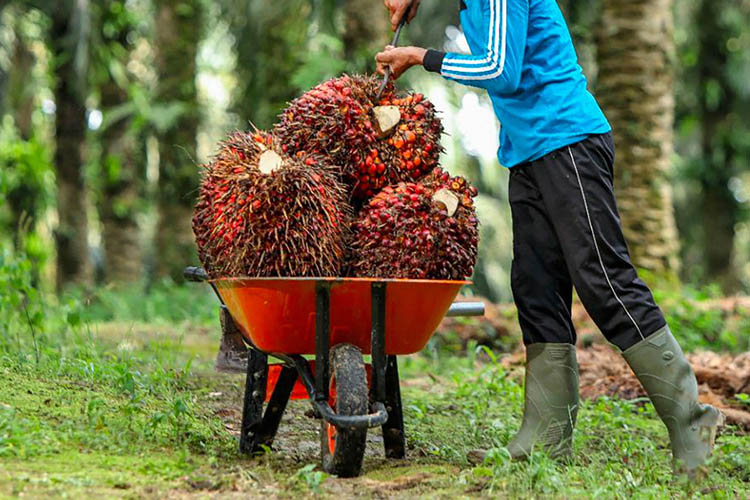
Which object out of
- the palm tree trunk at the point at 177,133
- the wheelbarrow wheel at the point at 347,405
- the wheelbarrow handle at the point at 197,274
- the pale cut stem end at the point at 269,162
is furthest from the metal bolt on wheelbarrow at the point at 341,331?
the palm tree trunk at the point at 177,133

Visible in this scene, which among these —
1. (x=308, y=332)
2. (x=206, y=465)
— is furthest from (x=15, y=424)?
(x=308, y=332)

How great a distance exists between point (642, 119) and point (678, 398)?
5.60m

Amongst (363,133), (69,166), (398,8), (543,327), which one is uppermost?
(398,8)

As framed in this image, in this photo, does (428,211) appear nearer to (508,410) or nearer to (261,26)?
(508,410)

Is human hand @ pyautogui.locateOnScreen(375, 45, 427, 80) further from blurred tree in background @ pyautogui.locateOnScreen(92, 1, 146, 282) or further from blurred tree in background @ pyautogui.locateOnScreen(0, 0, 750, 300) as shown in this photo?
blurred tree in background @ pyautogui.locateOnScreen(92, 1, 146, 282)

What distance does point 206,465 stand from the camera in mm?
2898

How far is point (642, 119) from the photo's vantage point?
323 inches

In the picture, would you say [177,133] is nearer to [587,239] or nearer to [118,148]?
[118,148]

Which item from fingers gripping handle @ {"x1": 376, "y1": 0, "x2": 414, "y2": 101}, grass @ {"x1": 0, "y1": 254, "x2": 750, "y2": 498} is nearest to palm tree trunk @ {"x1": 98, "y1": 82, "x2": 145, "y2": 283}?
grass @ {"x1": 0, "y1": 254, "x2": 750, "y2": 498}

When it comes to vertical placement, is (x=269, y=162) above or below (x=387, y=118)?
below

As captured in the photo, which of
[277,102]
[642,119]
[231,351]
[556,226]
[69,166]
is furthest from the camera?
[277,102]

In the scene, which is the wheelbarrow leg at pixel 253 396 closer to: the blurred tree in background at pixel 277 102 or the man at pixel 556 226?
the man at pixel 556 226

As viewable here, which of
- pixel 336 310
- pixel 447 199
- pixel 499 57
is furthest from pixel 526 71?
pixel 336 310

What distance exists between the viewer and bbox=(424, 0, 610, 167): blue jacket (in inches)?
122
